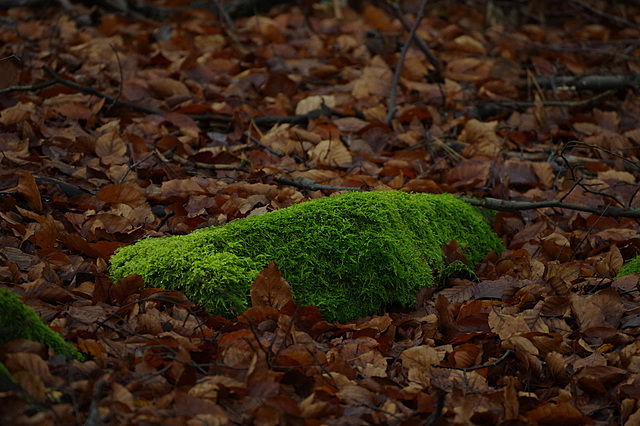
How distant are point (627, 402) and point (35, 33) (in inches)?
228

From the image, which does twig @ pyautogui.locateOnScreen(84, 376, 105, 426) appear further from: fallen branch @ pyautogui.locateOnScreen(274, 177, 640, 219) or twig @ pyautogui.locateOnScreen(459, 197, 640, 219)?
twig @ pyautogui.locateOnScreen(459, 197, 640, 219)

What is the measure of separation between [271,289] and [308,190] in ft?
3.95

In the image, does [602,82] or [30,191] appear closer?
[30,191]

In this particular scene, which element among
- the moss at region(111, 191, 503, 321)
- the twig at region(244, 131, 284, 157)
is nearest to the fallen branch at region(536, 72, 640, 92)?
the twig at region(244, 131, 284, 157)

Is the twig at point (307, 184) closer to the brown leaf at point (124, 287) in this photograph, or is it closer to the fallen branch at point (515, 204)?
the fallen branch at point (515, 204)

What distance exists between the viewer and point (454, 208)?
326 centimetres

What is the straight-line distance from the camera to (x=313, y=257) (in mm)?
2672

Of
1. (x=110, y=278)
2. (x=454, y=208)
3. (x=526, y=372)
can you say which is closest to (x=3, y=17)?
(x=110, y=278)

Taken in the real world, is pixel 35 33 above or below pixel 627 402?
above

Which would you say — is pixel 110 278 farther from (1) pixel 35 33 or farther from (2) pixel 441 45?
(2) pixel 441 45

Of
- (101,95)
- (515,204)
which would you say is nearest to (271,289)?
(515,204)

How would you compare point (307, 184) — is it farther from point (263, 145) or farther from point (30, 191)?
point (30, 191)

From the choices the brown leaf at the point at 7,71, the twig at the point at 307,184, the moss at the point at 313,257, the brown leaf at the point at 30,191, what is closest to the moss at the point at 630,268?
the moss at the point at 313,257

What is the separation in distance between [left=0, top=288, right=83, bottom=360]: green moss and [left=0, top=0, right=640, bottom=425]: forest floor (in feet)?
0.18
